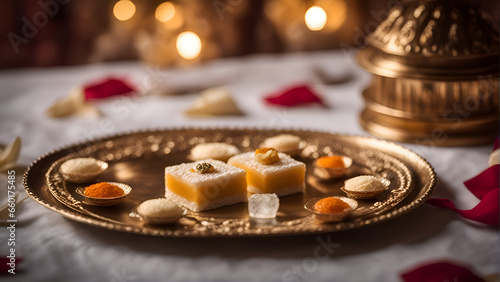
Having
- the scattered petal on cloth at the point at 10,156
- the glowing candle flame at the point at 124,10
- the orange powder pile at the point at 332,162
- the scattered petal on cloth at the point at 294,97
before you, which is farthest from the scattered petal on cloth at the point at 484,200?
the glowing candle flame at the point at 124,10

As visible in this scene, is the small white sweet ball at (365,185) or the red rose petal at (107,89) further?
the red rose petal at (107,89)

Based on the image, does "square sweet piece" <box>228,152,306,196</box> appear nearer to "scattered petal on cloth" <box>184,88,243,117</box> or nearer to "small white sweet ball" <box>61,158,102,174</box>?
"small white sweet ball" <box>61,158,102,174</box>

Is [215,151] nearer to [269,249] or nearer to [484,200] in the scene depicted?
[269,249]

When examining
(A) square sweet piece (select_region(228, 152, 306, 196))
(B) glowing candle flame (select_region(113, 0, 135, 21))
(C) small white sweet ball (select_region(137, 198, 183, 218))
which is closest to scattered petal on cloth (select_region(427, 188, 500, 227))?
(A) square sweet piece (select_region(228, 152, 306, 196))

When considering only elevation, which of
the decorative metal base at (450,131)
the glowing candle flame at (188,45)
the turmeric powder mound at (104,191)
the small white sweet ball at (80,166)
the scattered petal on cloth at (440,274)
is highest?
the glowing candle flame at (188,45)

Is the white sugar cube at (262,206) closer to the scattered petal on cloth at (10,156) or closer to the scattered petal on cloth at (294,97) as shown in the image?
the scattered petal on cloth at (10,156)
